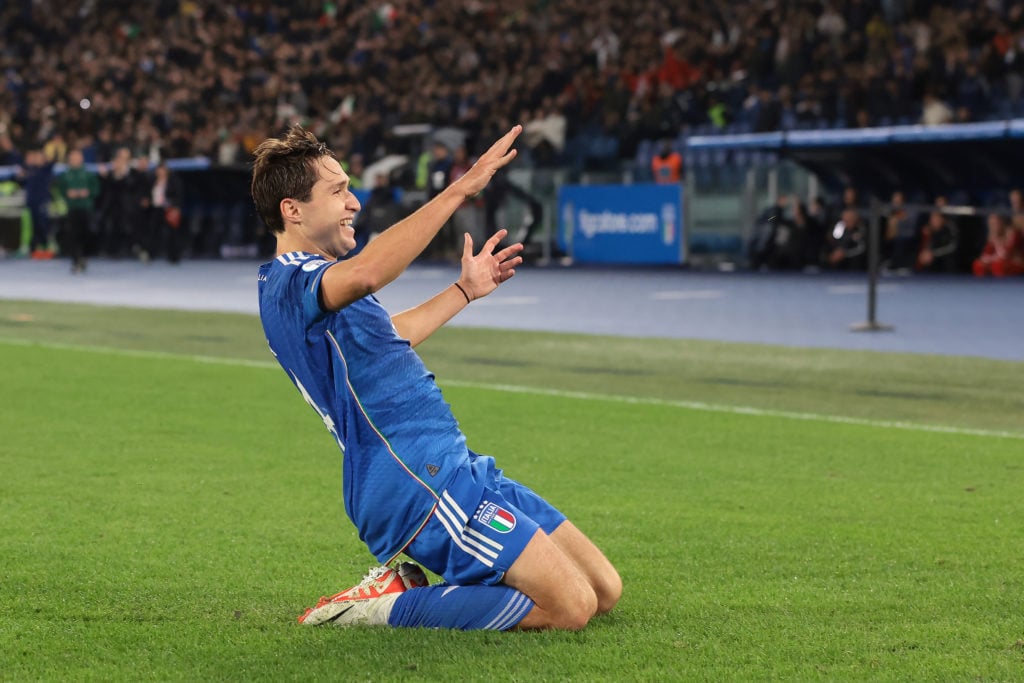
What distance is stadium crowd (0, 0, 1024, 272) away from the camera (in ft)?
79.3

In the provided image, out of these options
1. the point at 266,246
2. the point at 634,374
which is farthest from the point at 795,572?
the point at 266,246

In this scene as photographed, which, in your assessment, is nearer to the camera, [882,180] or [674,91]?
[882,180]

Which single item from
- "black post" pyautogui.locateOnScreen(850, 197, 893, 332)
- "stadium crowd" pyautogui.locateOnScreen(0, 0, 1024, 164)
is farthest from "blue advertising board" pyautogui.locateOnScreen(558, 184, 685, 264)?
"black post" pyautogui.locateOnScreen(850, 197, 893, 332)

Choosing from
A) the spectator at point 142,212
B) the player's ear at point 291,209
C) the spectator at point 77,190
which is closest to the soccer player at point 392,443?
the player's ear at point 291,209

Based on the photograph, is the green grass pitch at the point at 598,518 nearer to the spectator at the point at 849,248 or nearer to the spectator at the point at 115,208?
the spectator at the point at 849,248

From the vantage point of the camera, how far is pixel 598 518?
6.77m

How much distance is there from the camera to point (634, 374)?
12344mm

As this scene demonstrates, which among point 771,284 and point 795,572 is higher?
point 795,572

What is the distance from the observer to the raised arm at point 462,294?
5.07m

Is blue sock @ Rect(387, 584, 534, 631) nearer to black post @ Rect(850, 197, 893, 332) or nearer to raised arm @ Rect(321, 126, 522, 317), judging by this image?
raised arm @ Rect(321, 126, 522, 317)

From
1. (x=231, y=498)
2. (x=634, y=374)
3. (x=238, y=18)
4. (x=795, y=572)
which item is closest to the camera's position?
(x=795, y=572)

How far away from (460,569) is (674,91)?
2318 centimetres

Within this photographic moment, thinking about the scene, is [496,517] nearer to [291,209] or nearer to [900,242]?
[291,209]

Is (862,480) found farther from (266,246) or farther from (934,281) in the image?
(266,246)
